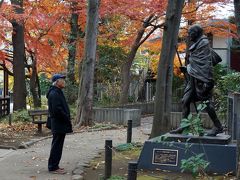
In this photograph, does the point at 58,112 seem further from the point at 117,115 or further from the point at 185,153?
the point at 117,115

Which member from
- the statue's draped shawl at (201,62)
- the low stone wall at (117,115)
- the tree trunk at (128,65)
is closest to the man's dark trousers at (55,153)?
the statue's draped shawl at (201,62)

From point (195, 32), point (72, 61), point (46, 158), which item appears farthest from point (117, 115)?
point (195, 32)

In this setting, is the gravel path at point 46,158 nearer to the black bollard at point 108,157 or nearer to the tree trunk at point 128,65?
the black bollard at point 108,157

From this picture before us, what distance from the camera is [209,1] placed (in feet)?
72.8

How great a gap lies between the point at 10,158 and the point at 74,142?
3299mm

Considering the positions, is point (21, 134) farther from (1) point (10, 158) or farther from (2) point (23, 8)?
(2) point (23, 8)

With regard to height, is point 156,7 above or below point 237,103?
above

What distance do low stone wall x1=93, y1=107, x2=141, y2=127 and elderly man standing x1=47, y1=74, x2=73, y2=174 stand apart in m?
9.97

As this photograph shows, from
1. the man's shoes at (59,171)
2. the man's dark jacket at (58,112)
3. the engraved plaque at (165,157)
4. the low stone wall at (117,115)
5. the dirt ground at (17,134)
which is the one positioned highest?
the man's dark jacket at (58,112)

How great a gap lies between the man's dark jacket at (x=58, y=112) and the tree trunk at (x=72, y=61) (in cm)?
1576

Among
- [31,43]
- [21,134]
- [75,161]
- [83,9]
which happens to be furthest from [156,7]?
[75,161]

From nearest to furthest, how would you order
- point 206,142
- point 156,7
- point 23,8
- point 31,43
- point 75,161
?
point 206,142 < point 75,161 < point 156,7 < point 23,8 < point 31,43

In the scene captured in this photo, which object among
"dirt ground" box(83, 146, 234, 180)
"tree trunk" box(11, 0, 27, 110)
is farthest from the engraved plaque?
"tree trunk" box(11, 0, 27, 110)

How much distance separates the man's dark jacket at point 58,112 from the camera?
335 inches
